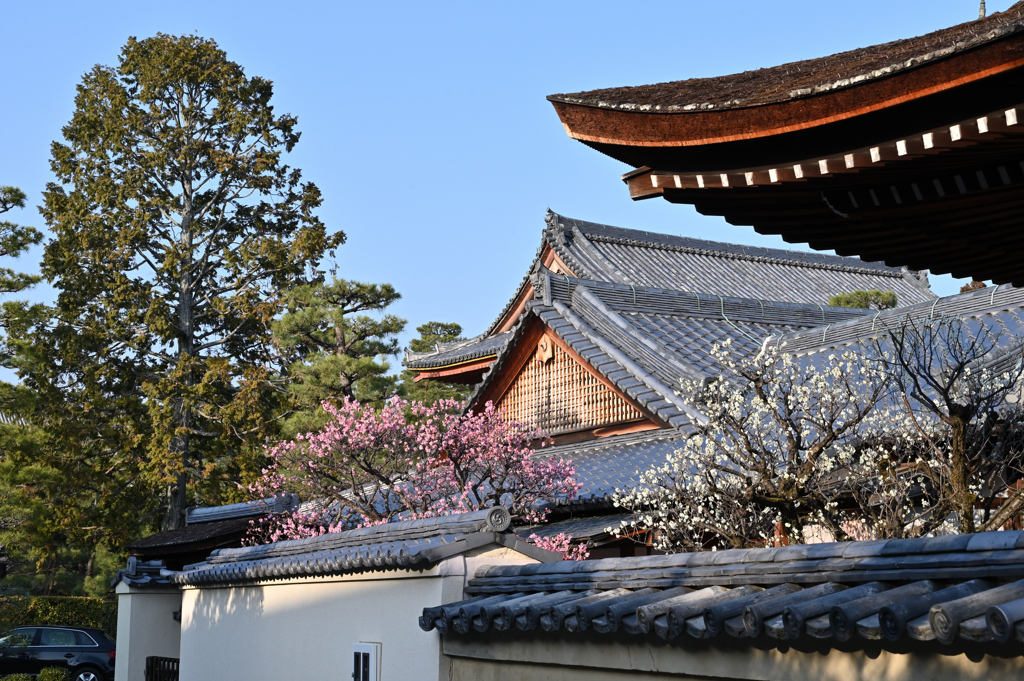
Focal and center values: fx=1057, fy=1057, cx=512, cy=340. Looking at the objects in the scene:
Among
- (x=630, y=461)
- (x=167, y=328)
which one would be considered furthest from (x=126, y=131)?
(x=630, y=461)

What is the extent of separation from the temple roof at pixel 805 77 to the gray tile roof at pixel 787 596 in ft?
5.87

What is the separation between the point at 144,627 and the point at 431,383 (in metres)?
11.5

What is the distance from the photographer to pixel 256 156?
2694cm

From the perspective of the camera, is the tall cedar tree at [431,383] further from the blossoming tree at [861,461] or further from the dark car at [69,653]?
the blossoming tree at [861,461]

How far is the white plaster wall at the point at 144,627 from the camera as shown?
13875 millimetres

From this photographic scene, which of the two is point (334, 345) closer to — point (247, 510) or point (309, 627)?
point (247, 510)

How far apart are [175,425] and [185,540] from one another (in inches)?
408

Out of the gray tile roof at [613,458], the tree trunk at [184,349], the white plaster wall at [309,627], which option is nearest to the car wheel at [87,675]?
the tree trunk at [184,349]

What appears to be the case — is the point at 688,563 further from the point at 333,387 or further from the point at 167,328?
the point at 167,328

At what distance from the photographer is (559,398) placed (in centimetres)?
1561

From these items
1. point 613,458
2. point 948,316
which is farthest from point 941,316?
point 613,458

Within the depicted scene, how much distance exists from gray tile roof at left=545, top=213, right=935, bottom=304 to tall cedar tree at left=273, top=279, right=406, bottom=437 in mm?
4522

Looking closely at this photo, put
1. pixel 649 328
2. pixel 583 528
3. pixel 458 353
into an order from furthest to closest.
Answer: pixel 458 353, pixel 649 328, pixel 583 528

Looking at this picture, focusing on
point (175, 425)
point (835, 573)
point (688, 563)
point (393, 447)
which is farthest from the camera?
point (175, 425)
